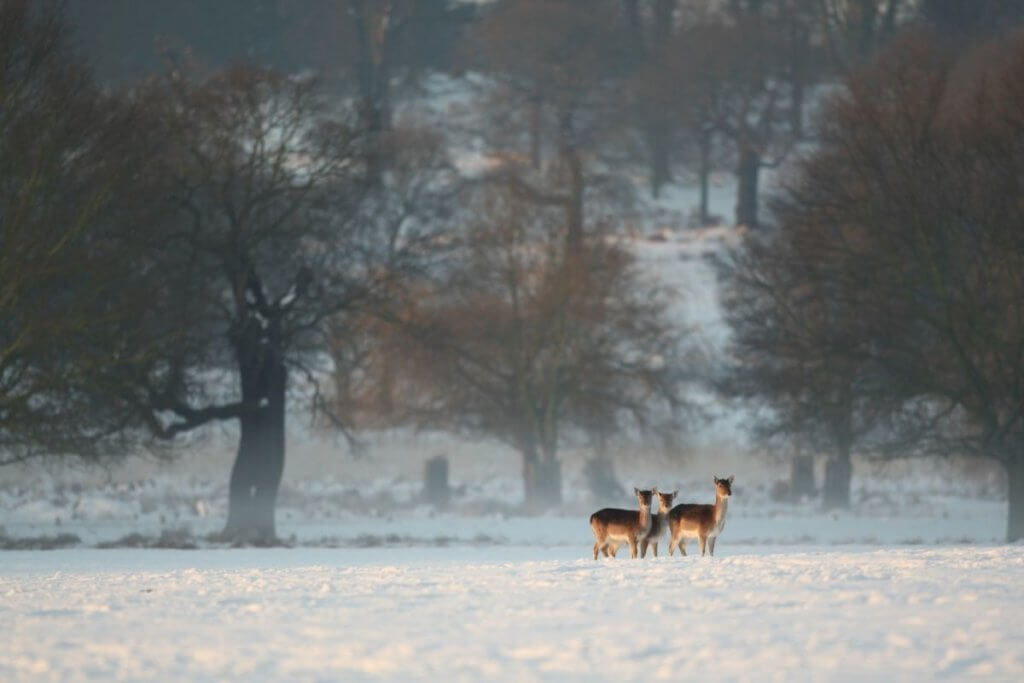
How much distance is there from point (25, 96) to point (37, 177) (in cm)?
154

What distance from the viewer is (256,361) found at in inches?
1369

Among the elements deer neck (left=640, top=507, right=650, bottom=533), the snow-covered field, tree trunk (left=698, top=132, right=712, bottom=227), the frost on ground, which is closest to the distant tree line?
the snow-covered field

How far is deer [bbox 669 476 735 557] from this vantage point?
20.1 m

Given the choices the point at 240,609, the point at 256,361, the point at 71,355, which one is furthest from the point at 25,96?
the point at 240,609

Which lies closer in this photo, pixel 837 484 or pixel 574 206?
pixel 837 484

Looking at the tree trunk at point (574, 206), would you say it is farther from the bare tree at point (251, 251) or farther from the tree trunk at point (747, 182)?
the tree trunk at point (747, 182)

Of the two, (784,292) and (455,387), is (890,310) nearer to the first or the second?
(784,292)

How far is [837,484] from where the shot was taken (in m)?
42.5

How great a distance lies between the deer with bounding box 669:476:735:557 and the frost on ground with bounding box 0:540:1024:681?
0.40m

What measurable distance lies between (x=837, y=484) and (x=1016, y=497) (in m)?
10.1

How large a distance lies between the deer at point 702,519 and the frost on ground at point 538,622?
40 cm

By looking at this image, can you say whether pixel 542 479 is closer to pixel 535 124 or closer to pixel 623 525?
pixel 623 525

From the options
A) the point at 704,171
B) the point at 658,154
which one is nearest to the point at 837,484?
the point at 704,171

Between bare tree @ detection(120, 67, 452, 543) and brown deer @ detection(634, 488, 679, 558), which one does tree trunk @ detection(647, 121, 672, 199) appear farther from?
brown deer @ detection(634, 488, 679, 558)
